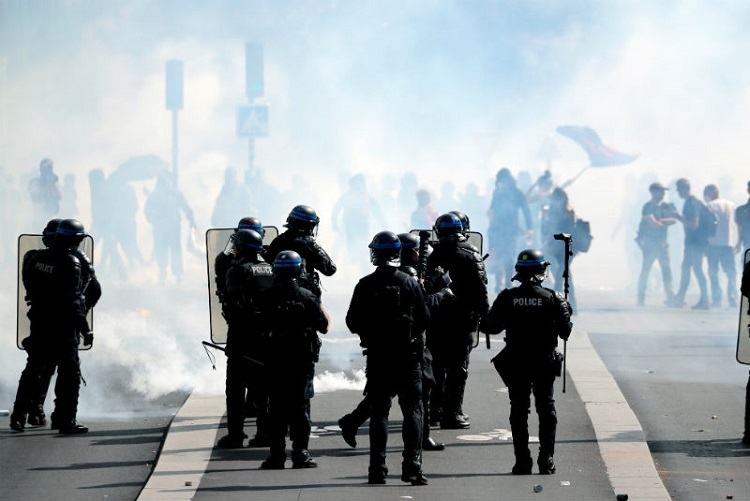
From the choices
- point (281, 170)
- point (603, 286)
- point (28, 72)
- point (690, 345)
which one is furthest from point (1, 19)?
point (690, 345)

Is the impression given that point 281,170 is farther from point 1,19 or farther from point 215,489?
point 215,489

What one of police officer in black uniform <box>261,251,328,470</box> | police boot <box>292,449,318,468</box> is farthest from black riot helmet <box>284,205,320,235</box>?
police boot <box>292,449,318,468</box>

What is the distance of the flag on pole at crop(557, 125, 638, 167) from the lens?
33.8 meters

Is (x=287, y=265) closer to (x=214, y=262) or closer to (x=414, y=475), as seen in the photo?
(x=414, y=475)

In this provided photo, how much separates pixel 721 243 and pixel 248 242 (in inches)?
612

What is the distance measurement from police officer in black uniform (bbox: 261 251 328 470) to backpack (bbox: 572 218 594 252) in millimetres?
13385

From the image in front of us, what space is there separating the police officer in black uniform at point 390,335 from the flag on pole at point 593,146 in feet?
78.4

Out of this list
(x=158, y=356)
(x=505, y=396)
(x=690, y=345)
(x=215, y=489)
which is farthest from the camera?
(x=690, y=345)

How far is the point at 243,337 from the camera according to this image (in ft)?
37.9

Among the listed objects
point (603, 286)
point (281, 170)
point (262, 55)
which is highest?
point (262, 55)

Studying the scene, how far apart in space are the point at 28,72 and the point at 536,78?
16.4 metres

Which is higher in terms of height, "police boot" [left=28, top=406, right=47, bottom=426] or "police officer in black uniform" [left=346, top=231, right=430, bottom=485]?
"police officer in black uniform" [left=346, top=231, right=430, bottom=485]

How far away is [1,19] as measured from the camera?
98.3ft

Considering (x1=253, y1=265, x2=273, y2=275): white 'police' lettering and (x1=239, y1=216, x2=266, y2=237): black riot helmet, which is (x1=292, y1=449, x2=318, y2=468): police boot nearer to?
(x1=253, y1=265, x2=273, y2=275): white 'police' lettering
